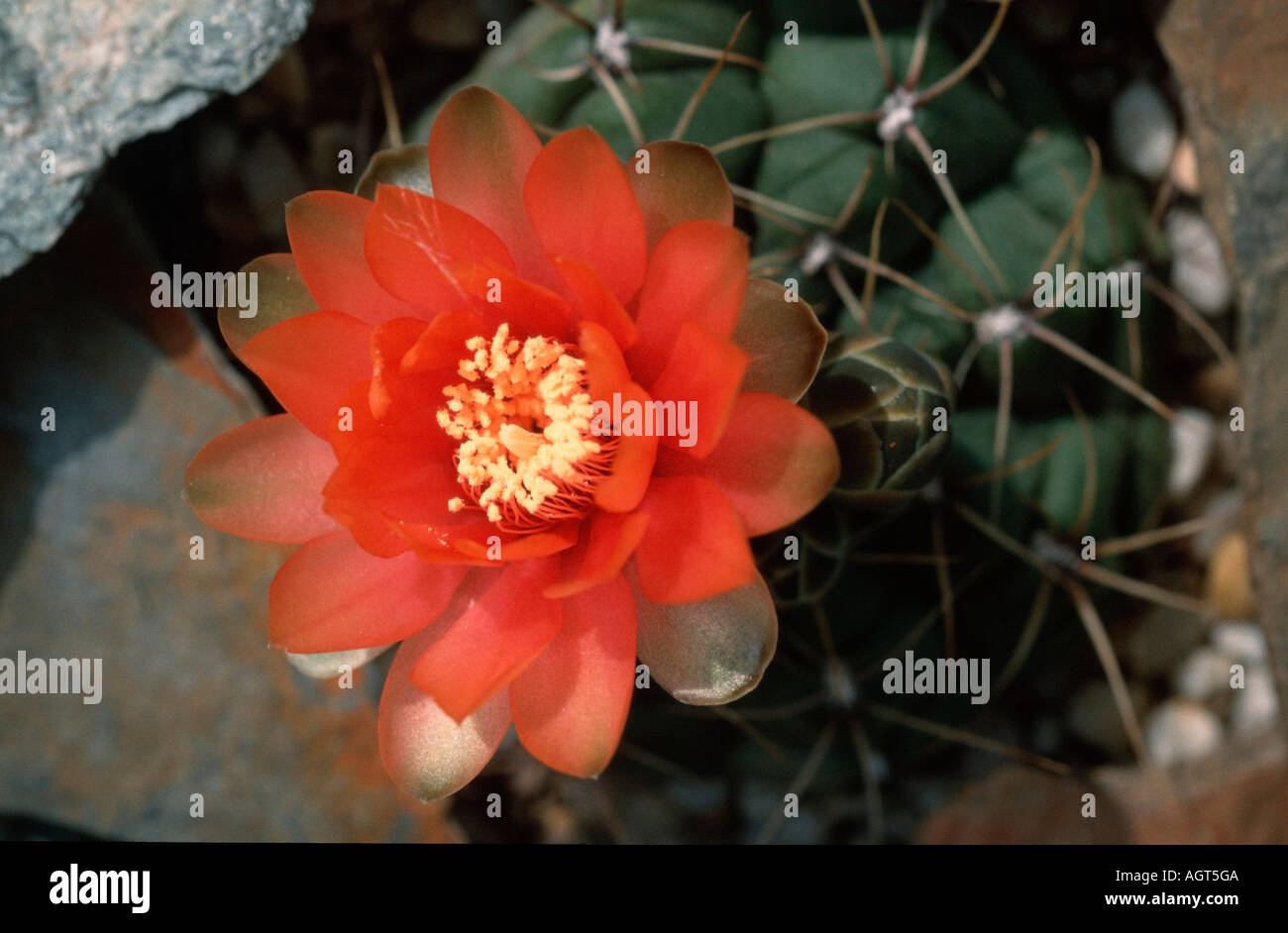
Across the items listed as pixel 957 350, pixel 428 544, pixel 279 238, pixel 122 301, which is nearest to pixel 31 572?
pixel 122 301

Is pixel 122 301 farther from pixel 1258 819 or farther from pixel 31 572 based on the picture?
pixel 1258 819

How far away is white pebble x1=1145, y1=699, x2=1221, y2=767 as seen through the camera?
170cm

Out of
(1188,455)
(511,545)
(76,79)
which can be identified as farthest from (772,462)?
(1188,455)

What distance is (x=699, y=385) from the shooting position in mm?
771

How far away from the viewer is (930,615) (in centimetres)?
124

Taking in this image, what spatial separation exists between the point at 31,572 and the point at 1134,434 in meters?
1.45

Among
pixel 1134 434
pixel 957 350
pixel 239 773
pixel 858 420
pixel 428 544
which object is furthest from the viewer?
pixel 239 773

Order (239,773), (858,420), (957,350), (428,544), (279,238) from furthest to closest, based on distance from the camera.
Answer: (279,238) < (239,773) < (957,350) < (858,420) < (428,544)

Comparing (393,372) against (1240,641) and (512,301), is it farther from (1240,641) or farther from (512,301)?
(1240,641)

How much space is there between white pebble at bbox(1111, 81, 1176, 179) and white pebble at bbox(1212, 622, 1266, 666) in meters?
0.74

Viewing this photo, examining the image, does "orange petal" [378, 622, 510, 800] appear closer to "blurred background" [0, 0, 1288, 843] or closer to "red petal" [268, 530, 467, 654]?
"red petal" [268, 530, 467, 654]

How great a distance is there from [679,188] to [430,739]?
19.5 inches

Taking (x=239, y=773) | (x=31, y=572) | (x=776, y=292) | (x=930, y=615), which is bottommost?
(x=239, y=773)

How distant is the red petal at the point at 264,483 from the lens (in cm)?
91
